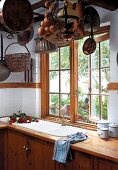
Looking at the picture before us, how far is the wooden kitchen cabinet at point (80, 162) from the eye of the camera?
2.08 meters

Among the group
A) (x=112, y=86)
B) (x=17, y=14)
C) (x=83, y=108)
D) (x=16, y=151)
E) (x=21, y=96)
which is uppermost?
(x=17, y=14)

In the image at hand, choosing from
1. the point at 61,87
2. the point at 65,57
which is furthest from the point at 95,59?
the point at 61,87

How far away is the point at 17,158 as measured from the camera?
3.03 metres

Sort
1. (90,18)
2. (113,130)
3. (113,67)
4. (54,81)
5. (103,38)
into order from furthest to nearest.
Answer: (54,81)
(103,38)
(113,67)
(113,130)
(90,18)

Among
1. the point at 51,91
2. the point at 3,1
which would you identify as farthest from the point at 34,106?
the point at 3,1

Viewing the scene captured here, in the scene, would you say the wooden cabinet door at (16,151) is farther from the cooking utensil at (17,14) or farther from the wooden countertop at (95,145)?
the cooking utensil at (17,14)

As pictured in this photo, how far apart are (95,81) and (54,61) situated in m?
0.87

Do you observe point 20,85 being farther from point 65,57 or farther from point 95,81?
point 95,81

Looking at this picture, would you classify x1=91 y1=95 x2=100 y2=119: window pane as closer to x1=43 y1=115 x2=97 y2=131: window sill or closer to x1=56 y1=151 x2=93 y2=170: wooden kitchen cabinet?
x1=43 y1=115 x2=97 y2=131: window sill

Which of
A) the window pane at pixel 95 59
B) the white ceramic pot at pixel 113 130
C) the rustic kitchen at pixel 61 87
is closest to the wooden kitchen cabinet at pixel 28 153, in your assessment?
the rustic kitchen at pixel 61 87

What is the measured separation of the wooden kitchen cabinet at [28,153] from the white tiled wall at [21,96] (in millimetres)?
752

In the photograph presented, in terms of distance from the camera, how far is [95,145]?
7.13ft

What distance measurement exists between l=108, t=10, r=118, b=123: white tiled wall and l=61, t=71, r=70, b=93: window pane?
0.81 m

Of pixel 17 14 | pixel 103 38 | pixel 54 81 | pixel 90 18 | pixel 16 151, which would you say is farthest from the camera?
pixel 54 81
